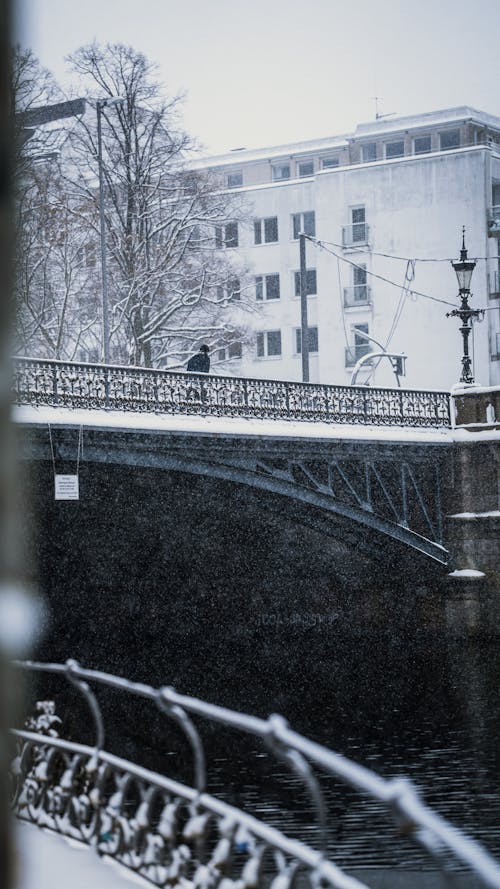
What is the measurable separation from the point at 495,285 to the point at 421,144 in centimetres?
765

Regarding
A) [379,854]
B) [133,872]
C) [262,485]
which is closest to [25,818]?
[133,872]

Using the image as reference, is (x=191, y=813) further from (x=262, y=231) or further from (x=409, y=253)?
(x=262, y=231)

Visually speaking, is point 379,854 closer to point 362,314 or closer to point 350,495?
point 350,495

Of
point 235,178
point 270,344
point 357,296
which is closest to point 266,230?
point 270,344

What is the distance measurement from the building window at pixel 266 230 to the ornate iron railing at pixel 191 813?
4410 centimetres

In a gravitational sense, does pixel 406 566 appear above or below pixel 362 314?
below

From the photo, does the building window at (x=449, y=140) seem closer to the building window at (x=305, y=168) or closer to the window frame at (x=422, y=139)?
the window frame at (x=422, y=139)

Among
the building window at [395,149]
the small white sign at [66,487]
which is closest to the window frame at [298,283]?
the building window at [395,149]

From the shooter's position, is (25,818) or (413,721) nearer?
(25,818)

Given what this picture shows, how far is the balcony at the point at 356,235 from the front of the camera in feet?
158

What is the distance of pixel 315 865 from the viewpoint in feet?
15.0

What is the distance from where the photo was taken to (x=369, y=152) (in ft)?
173

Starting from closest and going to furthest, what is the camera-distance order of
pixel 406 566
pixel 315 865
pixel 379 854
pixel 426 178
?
pixel 315 865 → pixel 379 854 → pixel 406 566 → pixel 426 178

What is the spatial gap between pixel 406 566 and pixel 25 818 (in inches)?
980
